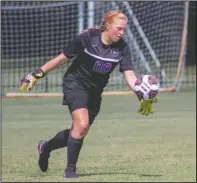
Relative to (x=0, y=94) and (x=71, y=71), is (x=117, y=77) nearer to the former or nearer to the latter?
(x=0, y=94)

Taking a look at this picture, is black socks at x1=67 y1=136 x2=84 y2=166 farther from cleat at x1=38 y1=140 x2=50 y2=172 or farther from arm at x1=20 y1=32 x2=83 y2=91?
arm at x1=20 y1=32 x2=83 y2=91

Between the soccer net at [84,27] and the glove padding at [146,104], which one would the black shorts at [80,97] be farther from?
the soccer net at [84,27]

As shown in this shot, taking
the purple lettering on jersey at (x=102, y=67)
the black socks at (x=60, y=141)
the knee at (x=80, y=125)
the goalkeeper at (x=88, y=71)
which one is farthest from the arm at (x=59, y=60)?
the black socks at (x=60, y=141)

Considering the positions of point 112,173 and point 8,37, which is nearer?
point 112,173

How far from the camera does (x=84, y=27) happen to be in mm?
17953

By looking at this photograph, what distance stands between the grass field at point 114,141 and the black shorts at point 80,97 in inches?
27.3

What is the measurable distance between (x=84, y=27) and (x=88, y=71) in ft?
38.2

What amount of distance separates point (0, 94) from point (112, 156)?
668 centimetres

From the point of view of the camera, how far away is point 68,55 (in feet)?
20.8

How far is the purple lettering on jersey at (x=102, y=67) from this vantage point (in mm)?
6316

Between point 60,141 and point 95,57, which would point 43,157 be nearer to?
point 60,141

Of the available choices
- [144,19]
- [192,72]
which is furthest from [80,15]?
[192,72]

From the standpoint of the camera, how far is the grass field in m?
6.48

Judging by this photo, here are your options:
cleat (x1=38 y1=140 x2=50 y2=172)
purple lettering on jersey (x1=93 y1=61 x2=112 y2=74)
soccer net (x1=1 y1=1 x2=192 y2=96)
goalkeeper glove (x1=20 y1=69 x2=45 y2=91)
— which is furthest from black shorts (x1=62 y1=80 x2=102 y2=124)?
soccer net (x1=1 y1=1 x2=192 y2=96)
